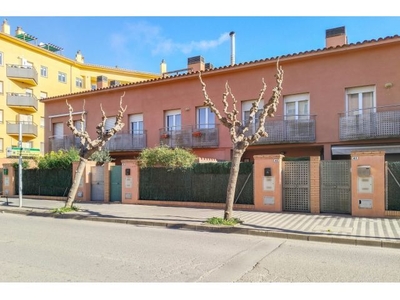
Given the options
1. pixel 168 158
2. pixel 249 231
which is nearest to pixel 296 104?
pixel 168 158

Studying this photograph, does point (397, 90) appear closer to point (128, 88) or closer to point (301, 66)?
point (301, 66)

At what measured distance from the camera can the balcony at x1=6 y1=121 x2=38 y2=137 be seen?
31469 millimetres

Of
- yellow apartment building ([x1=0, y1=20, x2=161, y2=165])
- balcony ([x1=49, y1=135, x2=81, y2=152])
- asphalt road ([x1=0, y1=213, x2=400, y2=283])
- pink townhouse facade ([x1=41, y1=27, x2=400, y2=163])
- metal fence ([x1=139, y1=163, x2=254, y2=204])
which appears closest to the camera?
asphalt road ([x1=0, y1=213, x2=400, y2=283])

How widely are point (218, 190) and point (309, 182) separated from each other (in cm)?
357

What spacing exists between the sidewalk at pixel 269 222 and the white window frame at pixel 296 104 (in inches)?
250

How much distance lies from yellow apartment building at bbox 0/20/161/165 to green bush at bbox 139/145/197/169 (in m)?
15.3

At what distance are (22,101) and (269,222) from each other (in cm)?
3201

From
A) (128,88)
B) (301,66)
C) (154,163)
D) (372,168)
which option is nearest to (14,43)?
(128,88)

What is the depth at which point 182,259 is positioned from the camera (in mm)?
5578

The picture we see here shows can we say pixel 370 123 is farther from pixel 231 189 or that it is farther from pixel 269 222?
pixel 231 189

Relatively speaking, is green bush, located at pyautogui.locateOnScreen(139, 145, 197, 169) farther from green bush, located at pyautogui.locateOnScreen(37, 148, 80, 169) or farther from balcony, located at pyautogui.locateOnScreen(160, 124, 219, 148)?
green bush, located at pyautogui.locateOnScreen(37, 148, 80, 169)

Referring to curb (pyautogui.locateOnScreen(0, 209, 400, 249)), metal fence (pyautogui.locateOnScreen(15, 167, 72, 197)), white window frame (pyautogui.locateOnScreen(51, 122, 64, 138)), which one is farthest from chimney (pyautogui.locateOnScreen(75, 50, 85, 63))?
curb (pyautogui.locateOnScreen(0, 209, 400, 249))

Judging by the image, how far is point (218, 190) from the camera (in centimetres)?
1253

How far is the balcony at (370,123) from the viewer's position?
13250 mm
